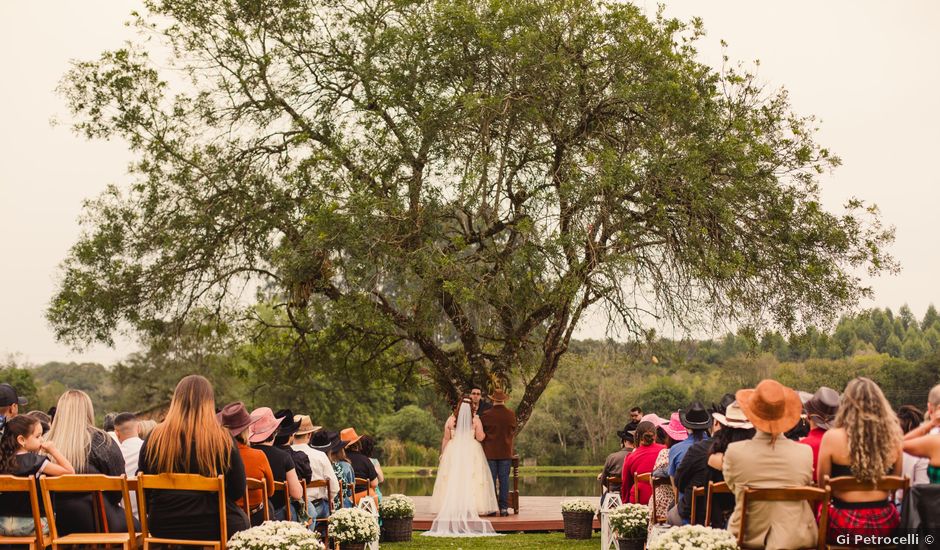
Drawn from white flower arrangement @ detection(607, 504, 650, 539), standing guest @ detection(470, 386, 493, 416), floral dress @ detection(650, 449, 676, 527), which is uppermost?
standing guest @ detection(470, 386, 493, 416)

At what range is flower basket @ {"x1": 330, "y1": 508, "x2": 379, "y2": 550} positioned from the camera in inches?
362

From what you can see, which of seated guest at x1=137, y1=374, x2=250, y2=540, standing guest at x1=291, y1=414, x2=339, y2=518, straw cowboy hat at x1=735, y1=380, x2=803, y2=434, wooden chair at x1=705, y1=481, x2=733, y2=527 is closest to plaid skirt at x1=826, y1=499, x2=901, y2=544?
straw cowboy hat at x1=735, y1=380, x2=803, y2=434

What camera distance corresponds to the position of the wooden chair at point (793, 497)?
5824 millimetres

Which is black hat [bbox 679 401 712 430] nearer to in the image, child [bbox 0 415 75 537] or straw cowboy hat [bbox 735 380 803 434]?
straw cowboy hat [bbox 735 380 803 434]

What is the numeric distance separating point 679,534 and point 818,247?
37.2ft

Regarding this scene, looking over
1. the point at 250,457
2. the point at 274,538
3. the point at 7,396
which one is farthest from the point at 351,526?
the point at 274,538

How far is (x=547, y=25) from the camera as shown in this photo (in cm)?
1625

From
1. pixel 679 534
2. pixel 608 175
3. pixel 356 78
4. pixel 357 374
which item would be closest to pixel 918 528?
pixel 679 534

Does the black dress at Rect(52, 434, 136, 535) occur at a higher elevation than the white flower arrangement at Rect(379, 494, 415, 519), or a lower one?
higher

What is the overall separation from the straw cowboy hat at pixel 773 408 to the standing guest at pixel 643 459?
12.0 feet

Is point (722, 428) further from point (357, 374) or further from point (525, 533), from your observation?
point (357, 374)

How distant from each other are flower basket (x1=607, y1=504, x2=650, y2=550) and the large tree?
5844mm

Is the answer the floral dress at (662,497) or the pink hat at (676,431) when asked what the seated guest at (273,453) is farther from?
the pink hat at (676,431)

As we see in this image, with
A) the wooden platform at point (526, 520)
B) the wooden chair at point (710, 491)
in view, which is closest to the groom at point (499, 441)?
the wooden platform at point (526, 520)
